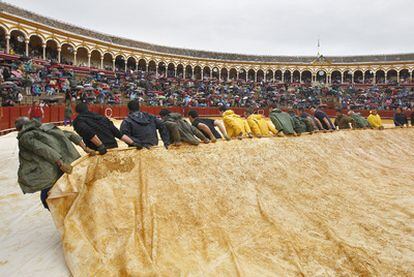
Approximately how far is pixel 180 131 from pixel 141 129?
1.84ft

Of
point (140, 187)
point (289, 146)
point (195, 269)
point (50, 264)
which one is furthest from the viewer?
point (289, 146)

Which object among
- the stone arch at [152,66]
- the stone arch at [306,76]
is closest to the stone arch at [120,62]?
the stone arch at [152,66]

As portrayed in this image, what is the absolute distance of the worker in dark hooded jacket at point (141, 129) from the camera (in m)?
4.01

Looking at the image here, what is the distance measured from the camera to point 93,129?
3582 millimetres

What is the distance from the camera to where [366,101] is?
1357 inches

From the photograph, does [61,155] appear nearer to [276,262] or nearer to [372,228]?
[276,262]

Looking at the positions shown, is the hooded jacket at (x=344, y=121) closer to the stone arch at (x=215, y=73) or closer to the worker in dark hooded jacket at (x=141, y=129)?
the worker in dark hooded jacket at (x=141, y=129)

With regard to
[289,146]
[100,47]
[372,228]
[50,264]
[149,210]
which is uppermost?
[100,47]

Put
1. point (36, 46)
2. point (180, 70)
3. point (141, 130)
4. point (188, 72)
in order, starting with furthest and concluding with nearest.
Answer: point (188, 72)
point (180, 70)
point (36, 46)
point (141, 130)

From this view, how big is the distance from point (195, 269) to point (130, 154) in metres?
1.62

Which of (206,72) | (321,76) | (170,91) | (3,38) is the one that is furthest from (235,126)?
(321,76)

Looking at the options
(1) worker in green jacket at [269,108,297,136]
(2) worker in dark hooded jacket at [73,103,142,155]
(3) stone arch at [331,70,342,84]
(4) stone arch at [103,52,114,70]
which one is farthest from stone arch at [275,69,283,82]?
(2) worker in dark hooded jacket at [73,103,142,155]

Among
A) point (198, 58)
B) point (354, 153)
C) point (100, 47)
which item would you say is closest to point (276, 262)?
point (354, 153)

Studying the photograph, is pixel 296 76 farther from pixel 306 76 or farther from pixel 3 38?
pixel 3 38
